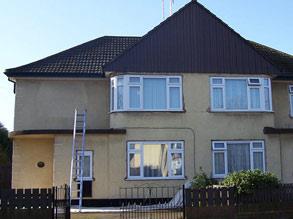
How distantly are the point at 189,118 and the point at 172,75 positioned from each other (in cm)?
222

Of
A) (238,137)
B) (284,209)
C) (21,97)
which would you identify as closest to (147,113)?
(238,137)

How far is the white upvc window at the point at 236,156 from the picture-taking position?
22.3 m

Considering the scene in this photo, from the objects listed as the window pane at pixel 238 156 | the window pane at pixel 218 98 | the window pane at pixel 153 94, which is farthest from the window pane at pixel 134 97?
the window pane at pixel 238 156

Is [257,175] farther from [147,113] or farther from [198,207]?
[147,113]

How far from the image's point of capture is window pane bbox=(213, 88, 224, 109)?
22750 millimetres

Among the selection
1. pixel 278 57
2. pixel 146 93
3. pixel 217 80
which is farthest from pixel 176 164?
pixel 278 57

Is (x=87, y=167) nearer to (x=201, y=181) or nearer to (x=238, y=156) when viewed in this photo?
(x=201, y=181)

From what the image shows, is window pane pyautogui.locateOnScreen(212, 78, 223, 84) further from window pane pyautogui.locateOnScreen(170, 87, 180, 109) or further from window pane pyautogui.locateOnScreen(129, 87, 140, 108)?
window pane pyautogui.locateOnScreen(129, 87, 140, 108)

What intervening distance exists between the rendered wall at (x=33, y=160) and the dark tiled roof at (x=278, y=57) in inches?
482

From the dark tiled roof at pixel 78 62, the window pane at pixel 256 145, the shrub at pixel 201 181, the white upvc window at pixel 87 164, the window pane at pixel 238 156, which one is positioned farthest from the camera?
the dark tiled roof at pixel 78 62

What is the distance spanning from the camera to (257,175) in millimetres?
16359

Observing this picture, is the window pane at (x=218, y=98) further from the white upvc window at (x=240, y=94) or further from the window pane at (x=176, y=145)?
the window pane at (x=176, y=145)

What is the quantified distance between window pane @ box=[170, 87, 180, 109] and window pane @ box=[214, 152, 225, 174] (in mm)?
3018

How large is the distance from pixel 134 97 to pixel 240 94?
5211mm
